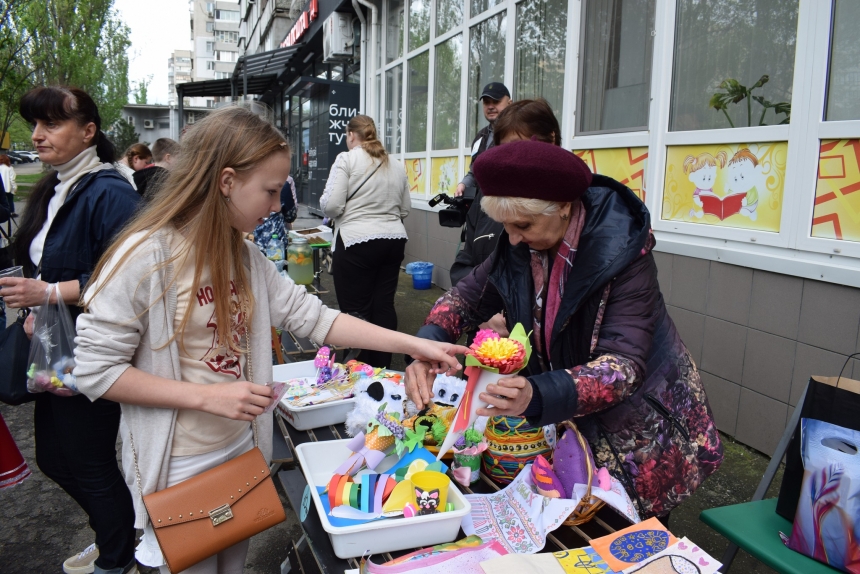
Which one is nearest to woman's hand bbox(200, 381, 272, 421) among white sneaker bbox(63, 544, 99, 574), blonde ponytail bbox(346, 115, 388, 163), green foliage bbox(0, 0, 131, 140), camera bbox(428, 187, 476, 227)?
white sneaker bbox(63, 544, 99, 574)

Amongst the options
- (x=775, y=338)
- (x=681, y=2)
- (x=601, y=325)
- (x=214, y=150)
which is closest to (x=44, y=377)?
(x=214, y=150)

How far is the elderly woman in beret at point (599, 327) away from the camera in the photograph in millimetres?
1540

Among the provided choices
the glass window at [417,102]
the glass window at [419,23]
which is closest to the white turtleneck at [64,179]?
the glass window at [417,102]

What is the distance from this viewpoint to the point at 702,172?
3625mm

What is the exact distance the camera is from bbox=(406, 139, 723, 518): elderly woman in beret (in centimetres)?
154

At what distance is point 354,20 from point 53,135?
32.6ft

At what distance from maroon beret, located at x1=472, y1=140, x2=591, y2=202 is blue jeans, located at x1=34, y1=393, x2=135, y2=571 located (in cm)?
166

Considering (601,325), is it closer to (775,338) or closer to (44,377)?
(44,377)

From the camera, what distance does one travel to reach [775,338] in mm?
3219

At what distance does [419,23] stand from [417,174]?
2.09 meters

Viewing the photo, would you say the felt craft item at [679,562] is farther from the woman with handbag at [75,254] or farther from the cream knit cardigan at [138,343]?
the woman with handbag at [75,254]

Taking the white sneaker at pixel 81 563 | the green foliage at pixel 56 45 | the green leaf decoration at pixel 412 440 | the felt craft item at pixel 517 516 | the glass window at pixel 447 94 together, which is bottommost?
the white sneaker at pixel 81 563

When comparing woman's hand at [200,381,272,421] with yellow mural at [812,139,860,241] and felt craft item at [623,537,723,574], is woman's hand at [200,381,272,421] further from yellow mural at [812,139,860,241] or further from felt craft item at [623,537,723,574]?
yellow mural at [812,139,860,241]

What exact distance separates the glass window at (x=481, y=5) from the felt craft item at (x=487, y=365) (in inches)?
224
